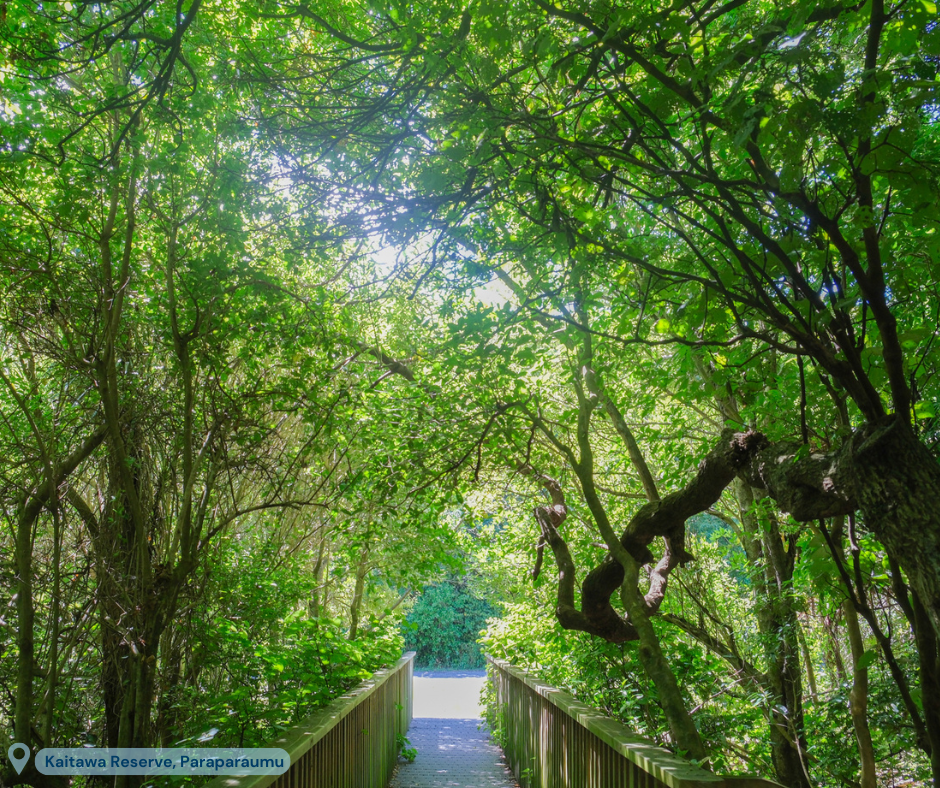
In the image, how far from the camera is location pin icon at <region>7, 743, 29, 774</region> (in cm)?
346

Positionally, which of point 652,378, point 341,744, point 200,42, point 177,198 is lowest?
point 341,744

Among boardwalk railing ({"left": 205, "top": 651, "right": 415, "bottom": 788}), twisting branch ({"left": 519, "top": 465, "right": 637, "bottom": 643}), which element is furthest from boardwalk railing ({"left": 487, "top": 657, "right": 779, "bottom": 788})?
boardwalk railing ({"left": 205, "top": 651, "right": 415, "bottom": 788})

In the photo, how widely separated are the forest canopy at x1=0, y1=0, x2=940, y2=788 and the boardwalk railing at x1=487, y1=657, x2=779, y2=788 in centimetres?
36

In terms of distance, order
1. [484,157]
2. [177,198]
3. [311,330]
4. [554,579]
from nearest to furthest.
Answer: [484,157] → [177,198] → [311,330] → [554,579]

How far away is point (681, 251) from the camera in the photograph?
4.24 meters

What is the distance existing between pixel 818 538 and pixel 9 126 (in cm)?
421

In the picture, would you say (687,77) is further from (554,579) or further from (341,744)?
(554,579)

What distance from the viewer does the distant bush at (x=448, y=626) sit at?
25.4m

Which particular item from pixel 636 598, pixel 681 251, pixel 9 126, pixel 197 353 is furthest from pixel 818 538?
pixel 9 126

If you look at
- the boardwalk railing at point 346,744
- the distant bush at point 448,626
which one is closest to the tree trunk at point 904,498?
the boardwalk railing at point 346,744

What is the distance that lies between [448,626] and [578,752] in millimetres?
23345

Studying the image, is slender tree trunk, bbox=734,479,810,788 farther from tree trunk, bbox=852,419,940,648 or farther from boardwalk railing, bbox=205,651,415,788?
tree trunk, bbox=852,419,940,648

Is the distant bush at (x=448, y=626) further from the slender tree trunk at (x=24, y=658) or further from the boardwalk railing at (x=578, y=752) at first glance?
the slender tree trunk at (x=24, y=658)

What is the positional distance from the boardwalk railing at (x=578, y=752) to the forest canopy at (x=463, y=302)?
1.20 ft
